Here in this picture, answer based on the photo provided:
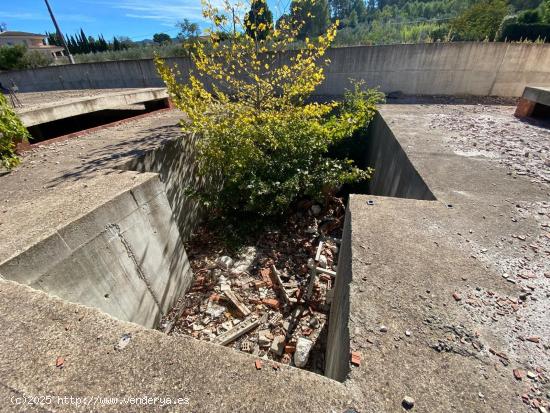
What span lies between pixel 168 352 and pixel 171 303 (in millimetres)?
2533

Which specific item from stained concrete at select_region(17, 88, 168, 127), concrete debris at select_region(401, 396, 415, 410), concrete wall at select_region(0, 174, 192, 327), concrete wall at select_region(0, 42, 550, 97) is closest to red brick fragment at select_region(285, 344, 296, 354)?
concrete wall at select_region(0, 174, 192, 327)

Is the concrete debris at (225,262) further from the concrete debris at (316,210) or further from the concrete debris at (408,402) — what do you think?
the concrete debris at (408,402)

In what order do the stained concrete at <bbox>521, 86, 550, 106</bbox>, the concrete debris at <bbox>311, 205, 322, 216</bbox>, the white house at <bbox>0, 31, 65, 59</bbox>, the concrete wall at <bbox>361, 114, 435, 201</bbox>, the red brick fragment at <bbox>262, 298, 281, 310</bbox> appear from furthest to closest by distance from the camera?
the white house at <bbox>0, 31, 65, 59</bbox> < the concrete debris at <bbox>311, 205, 322, 216</bbox> < the stained concrete at <bbox>521, 86, 550, 106</bbox> < the red brick fragment at <bbox>262, 298, 281, 310</bbox> < the concrete wall at <bbox>361, 114, 435, 201</bbox>

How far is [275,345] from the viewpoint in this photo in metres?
2.97

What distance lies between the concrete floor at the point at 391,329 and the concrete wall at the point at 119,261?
0.19 m

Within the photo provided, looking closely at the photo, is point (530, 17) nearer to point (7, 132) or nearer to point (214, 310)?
point (214, 310)

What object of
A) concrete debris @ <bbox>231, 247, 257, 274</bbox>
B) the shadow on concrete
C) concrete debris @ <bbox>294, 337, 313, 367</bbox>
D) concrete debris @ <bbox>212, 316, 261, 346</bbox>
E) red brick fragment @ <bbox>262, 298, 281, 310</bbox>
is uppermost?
the shadow on concrete

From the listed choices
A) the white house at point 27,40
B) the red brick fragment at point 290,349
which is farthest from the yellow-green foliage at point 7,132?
the white house at point 27,40

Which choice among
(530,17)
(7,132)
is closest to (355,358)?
(7,132)

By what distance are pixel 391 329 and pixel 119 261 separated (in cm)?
266

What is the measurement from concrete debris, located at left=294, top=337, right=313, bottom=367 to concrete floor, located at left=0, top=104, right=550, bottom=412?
148 cm

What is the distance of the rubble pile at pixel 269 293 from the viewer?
3043 mm

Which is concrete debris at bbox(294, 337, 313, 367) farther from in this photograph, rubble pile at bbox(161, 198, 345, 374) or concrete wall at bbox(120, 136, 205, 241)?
concrete wall at bbox(120, 136, 205, 241)

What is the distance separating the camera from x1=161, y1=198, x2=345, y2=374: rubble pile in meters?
3.04
